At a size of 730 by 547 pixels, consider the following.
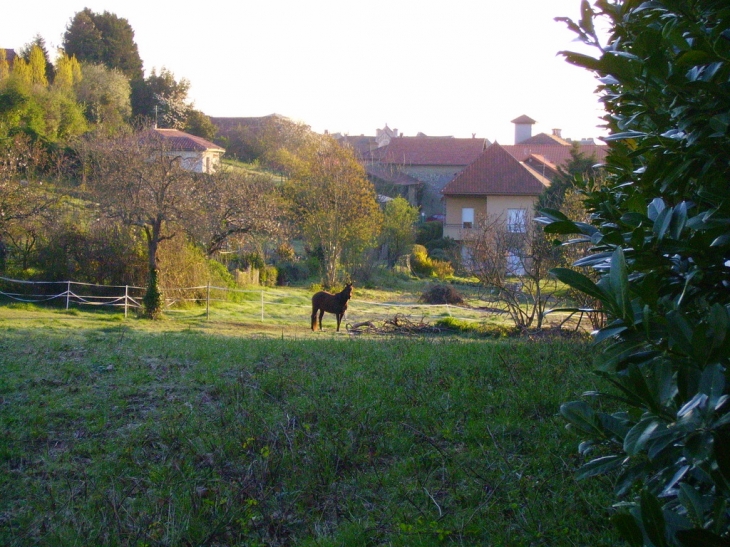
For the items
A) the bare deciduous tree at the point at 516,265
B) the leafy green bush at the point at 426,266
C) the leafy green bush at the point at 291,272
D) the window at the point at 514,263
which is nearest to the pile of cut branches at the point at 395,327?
the bare deciduous tree at the point at 516,265

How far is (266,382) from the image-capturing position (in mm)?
8461

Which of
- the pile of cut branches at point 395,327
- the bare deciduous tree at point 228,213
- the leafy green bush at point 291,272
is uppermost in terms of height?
the bare deciduous tree at point 228,213

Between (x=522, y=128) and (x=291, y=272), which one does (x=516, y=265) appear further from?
(x=522, y=128)

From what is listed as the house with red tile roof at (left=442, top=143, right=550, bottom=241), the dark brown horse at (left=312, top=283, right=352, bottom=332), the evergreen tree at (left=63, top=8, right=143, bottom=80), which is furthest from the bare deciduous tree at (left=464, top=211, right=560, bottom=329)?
the evergreen tree at (left=63, top=8, right=143, bottom=80)

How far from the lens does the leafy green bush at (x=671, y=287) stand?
6.07ft

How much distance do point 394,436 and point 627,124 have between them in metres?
3.94

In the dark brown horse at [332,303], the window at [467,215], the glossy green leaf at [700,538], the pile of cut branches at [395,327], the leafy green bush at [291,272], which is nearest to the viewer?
the glossy green leaf at [700,538]

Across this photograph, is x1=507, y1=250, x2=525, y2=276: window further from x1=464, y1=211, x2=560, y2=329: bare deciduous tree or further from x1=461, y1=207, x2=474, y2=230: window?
x1=461, y1=207, x2=474, y2=230: window

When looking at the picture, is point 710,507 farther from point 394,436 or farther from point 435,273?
point 435,273

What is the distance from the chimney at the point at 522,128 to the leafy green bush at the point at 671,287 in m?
74.0

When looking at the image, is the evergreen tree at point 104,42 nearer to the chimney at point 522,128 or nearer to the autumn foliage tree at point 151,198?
the autumn foliage tree at point 151,198

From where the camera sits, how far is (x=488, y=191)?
43.2 meters

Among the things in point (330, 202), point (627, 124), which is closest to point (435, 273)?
point (330, 202)

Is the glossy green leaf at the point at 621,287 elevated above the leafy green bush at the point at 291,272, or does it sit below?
above
